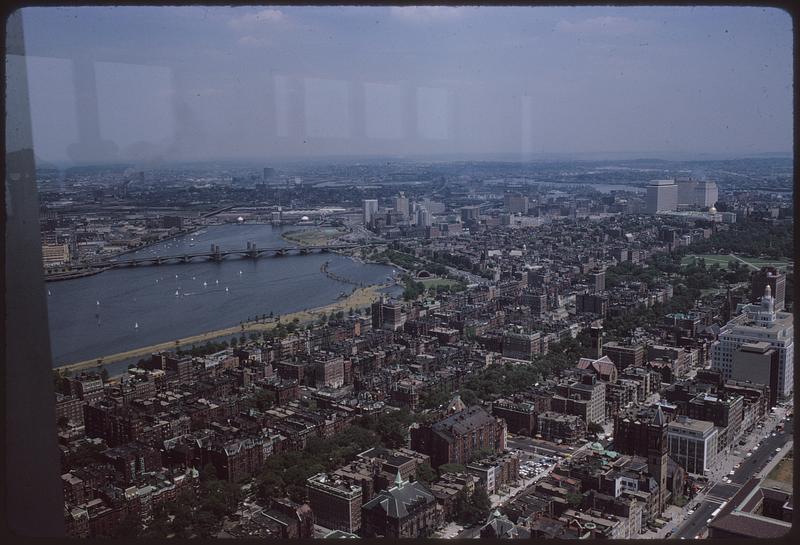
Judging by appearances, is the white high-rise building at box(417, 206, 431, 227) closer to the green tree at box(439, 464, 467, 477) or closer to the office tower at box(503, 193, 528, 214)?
the office tower at box(503, 193, 528, 214)

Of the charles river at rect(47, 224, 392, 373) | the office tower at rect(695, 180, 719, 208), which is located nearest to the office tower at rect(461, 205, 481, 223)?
the charles river at rect(47, 224, 392, 373)

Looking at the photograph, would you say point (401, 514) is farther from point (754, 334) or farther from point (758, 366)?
point (754, 334)

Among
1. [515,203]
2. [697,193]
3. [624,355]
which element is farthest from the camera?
[515,203]

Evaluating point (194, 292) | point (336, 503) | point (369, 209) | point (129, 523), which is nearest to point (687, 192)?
point (369, 209)

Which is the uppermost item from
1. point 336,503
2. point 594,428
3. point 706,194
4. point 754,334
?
point 706,194

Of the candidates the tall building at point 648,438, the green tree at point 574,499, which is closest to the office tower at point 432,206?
the tall building at point 648,438

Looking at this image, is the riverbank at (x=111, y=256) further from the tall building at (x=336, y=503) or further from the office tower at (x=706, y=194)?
the office tower at (x=706, y=194)

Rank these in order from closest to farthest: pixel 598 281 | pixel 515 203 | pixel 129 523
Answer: pixel 129 523 < pixel 515 203 < pixel 598 281
